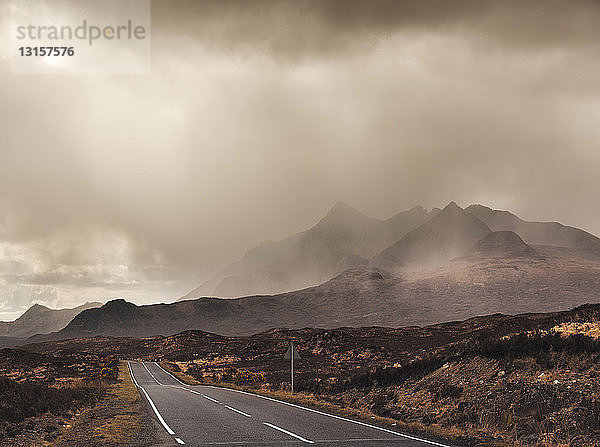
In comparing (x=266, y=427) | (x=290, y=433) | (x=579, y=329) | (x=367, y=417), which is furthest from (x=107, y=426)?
(x=579, y=329)

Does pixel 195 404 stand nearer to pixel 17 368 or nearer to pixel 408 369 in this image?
pixel 408 369

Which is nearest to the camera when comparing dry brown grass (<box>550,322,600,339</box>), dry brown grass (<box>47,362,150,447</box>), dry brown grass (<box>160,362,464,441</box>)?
dry brown grass (<box>47,362,150,447</box>)

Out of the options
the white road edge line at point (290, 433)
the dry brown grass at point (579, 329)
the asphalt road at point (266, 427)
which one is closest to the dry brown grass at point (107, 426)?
the asphalt road at point (266, 427)

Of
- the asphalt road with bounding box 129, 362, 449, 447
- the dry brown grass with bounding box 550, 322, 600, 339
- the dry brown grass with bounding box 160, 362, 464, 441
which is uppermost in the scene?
the dry brown grass with bounding box 550, 322, 600, 339

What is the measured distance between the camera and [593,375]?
56.9 ft

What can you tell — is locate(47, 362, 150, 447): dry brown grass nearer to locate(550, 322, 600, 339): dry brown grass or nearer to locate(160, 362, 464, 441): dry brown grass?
locate(160, 362, 464, 441): dry brown grass

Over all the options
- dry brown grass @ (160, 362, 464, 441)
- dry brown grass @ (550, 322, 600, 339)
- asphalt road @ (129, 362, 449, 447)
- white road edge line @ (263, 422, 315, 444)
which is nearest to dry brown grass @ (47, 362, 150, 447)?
asphalt road @ (129, 362, 449, 447)

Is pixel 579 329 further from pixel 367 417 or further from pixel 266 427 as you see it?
pixel 266 427

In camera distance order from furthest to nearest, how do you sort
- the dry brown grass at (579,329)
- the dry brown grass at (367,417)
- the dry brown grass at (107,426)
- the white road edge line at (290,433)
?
the dry brown grass at (579,329), the dry brown grass at (367,417), the dry brown grass at (107,426), the white road edge line at (290,433)

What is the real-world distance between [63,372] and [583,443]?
206 ft

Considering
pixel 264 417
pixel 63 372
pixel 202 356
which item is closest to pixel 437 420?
pixel 264 417

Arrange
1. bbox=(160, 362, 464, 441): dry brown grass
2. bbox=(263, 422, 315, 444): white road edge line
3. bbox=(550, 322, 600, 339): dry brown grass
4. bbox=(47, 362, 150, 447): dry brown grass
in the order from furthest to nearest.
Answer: bbox=(550, 322, 600, 339): dry brown grass < bbox=(160, 362, 464, 441): dry brown grass < bbox=(47, 362, 150, 447): dry brown grass < bbox=(263, 422, 315, 444): white road edge line

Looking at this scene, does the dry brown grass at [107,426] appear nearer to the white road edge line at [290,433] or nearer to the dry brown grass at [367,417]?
the white road edge line at [290,433]

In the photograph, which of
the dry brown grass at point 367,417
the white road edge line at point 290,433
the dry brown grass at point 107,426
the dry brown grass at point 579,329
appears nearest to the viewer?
the white road edge line at point 290,433
